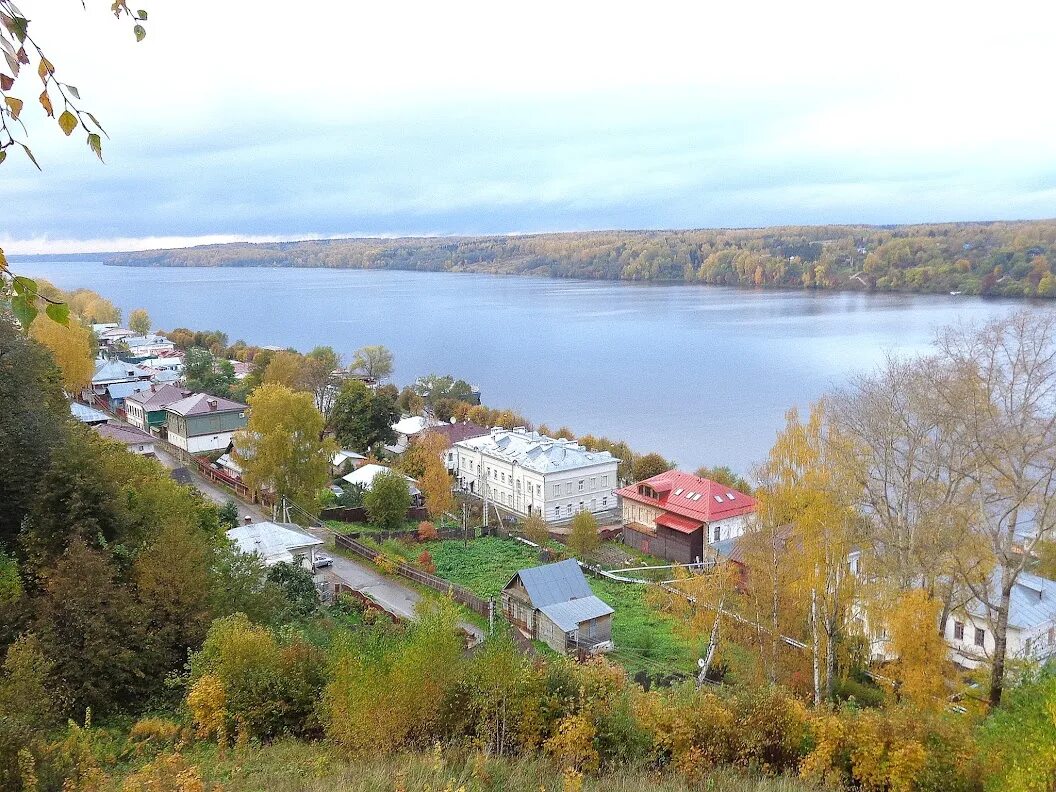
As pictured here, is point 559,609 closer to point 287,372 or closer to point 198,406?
point 198,406

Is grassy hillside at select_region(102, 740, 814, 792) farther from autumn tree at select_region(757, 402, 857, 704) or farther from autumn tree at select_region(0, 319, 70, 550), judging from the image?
autumn tree at select_region(757, 402, 857, 704)

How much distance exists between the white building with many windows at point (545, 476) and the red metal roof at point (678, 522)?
334 centimetres

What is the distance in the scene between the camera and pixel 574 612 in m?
13.9

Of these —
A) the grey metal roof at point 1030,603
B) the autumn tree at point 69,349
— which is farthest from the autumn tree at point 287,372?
the grey metal roof at point 1030,603

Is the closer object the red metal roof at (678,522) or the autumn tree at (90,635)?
the autumn tree at (90,635)

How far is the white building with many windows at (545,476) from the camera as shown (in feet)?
77.7

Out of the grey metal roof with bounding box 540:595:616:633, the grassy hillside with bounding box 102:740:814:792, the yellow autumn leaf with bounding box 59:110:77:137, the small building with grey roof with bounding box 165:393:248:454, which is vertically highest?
the yellow autumn leaf with bounding box 59:110:77:137

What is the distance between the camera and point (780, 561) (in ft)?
38.4

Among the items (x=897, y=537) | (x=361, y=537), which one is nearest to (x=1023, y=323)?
(x=897, y=537)

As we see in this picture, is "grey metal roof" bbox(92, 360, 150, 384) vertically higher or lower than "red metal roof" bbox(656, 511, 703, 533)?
higher

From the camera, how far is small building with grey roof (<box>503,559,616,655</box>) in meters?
13.7

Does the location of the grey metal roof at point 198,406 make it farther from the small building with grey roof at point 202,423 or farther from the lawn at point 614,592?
the lawn at point 614,592

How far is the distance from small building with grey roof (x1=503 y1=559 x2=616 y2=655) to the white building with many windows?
847cm

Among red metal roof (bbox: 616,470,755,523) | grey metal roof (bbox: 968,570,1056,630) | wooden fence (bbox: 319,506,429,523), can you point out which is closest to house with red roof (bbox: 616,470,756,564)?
red metal roof (bbox: 616,470,755,523)
